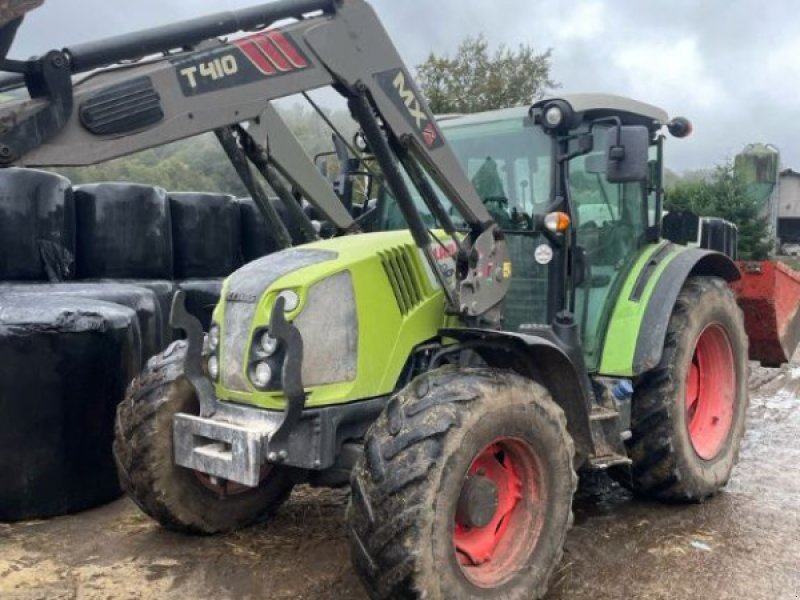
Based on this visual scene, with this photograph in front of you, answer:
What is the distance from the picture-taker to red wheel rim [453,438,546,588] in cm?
349

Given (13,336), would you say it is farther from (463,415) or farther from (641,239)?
(641,239)

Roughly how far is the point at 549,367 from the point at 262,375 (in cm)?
130

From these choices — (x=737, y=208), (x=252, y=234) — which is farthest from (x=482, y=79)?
(x=252, y=234)

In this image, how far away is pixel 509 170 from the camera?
4.45m

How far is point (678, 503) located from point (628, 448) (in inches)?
Result: 19.3

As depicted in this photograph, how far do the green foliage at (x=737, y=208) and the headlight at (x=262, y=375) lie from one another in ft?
57.1

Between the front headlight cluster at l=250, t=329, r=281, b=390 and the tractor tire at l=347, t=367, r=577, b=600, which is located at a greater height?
the front headlight cluster at l=250, t=329, r=281, b=390

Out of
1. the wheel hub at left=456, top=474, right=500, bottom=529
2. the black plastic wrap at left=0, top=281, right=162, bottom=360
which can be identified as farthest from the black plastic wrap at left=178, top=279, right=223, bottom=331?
the wheel hub at left=456, top=474, right=500, bottom=529

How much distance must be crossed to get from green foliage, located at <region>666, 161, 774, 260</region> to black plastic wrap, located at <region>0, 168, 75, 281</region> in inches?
619

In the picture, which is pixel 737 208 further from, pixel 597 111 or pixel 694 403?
pixel 597 111

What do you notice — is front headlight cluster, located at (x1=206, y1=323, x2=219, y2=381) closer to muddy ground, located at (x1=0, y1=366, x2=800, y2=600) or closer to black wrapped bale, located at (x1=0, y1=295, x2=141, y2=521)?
muddy ground, located at (x1=0, y1=366, x2=800, y2=600)

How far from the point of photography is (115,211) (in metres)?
7.11

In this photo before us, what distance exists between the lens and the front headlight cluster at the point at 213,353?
12.3 ft

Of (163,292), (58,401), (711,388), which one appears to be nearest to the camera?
(58,401)
